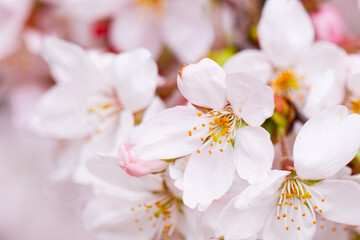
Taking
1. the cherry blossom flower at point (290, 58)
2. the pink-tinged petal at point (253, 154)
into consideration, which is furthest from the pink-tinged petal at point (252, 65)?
the pink-tinged petal at point (253, 154)

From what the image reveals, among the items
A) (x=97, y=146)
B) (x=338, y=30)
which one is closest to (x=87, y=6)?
(x=97, y=146)

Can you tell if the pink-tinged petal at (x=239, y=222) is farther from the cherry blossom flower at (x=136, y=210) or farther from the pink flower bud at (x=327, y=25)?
the pink flower bud at (x=327, y=25)

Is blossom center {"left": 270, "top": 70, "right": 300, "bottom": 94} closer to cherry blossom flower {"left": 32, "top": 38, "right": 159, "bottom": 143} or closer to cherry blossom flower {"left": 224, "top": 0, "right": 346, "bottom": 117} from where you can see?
cherry blossom flower {"left": 224, "top": 0, "right": 346, "bottom": 117}

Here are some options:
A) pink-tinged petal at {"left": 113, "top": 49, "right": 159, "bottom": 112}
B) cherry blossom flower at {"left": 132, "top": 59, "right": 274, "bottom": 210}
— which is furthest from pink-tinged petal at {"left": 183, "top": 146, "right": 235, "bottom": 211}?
pink-tinged petal at {"left": 113, "top": 49, "right": 159, "bottom": 112}

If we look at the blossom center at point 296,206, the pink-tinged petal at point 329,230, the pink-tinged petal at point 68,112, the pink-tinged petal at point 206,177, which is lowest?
the pink-tinged petal at point 329,230

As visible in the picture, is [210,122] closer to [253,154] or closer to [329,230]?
[253,154]
